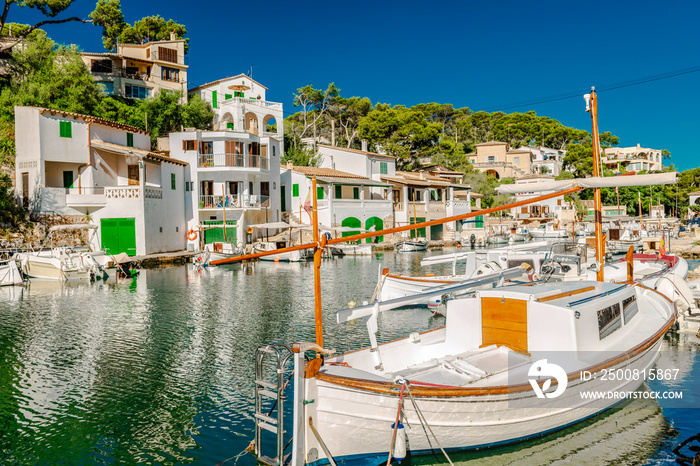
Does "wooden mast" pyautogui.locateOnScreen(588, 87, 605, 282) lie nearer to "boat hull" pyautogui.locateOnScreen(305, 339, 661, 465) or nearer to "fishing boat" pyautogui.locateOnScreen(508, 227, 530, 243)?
"boat hull" pyautogui.locateOnScreen(305, 339, 661, 465)

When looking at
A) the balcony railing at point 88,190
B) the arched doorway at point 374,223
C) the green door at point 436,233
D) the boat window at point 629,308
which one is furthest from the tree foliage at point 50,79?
the boat window at point 629,308

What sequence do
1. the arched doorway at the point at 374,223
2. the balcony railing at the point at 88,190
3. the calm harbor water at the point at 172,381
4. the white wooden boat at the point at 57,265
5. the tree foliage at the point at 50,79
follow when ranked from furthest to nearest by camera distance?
the arched doorway at the point at 374,223
the tree foliage at the point at 50,79
the balcony railing at the point at 88,190
the white wooden boat at the point at 57,265
the calm harbor water at the point at 172,381

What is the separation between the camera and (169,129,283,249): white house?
45.9 meters

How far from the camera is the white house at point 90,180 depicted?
37.6 m

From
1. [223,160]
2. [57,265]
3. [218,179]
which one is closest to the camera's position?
[57,265]

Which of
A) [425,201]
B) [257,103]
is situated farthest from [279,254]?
[257,103]

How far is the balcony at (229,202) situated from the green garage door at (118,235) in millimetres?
8217

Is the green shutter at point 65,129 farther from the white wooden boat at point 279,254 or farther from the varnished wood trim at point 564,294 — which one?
the varnished wood trim at point 564,294

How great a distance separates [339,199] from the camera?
52.5 meters

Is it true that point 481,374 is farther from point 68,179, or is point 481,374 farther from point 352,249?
point 68,179

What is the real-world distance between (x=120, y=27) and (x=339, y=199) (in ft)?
130

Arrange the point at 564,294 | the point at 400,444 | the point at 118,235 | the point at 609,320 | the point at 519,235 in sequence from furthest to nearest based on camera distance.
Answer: the point at 519,235 → the point at 118,235 → the point at 609,320 → the point at 564,294 → the point at 400,444

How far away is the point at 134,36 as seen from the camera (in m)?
68.1

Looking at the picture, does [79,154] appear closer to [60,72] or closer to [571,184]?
[60,72]
